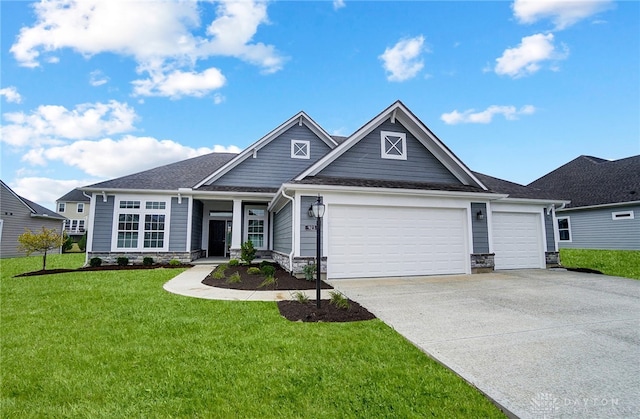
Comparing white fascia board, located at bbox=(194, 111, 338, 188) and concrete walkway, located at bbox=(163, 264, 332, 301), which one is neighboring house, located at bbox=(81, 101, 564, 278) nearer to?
white fascia board, located at bbox=(194, 111, 338, 188)

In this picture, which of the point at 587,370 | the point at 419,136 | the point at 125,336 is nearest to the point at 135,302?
the point at 125,336

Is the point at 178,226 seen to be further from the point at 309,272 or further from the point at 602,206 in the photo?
the point at 602,206

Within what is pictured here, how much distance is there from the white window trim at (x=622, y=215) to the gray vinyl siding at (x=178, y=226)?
22591 mm

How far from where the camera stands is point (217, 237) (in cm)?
1593

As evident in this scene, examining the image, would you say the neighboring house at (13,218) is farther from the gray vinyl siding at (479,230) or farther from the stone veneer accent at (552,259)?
the stone veneer accent at (552,259)

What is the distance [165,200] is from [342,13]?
413 inches

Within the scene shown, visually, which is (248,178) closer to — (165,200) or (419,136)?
(165,200)

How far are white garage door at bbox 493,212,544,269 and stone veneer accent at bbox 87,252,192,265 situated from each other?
40.9 feet

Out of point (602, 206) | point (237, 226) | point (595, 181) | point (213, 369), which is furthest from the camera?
point (595, 181)

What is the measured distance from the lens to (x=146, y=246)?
12211 mm

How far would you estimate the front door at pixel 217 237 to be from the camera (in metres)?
15.7

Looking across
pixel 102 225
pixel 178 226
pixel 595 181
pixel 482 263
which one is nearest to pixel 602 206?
pixel 595 181

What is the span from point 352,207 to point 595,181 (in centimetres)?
1917

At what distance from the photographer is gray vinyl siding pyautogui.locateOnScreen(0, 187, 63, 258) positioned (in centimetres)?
1686
